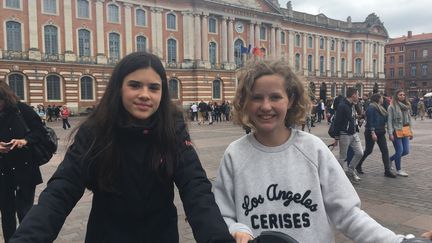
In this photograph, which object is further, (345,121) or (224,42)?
(224,42)

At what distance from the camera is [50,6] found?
3444 cm

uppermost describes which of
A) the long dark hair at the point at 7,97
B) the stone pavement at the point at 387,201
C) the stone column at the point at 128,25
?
the stone column at the point at 128,25

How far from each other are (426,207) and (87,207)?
493cm

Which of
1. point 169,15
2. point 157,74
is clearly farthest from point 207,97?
point 157,74

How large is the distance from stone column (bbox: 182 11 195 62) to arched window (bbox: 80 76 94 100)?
10.2 meters

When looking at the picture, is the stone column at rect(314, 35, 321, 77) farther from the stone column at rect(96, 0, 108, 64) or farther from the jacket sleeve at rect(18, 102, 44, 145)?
the jacket sleeve at rect(18, 102, 44, 145)

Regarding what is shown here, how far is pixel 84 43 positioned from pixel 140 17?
6558 millimetres

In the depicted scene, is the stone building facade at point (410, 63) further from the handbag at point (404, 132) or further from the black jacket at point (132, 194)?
the black jacket at point (132, 194)

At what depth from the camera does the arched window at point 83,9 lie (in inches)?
1420

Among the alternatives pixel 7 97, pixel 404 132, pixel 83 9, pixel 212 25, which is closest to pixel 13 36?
pixel 83 9

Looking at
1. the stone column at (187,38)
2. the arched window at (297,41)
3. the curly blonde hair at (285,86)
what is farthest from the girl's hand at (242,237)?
the arched window at (297,41)

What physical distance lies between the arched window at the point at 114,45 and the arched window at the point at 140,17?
107 inches

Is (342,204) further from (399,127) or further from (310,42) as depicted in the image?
(310,42)

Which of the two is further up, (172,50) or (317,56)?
(317,56)
